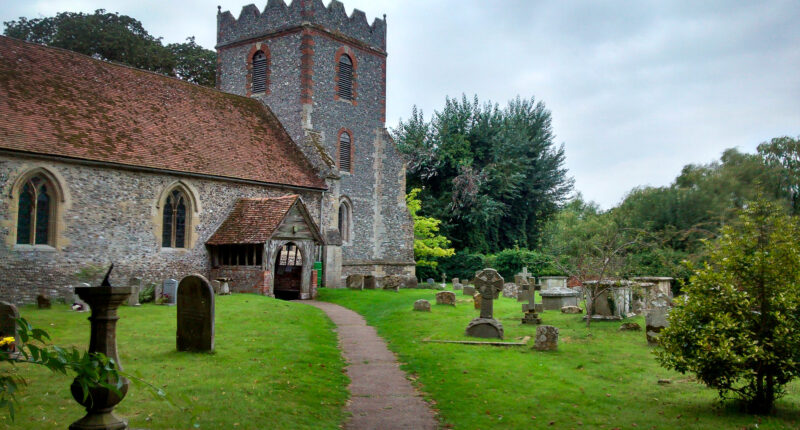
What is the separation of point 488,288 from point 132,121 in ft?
50.0

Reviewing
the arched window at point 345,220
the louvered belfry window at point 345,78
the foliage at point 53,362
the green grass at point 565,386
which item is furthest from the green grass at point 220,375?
the louvered belfry window at point 345,78

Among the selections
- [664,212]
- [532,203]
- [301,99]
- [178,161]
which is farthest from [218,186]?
[532,203]

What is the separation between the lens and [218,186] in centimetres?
2481

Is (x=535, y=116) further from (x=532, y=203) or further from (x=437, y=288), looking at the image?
(x=437, y=288)

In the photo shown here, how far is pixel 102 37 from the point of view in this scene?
114 feet

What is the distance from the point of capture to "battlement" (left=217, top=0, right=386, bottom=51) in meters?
30.5

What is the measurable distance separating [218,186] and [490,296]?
44.5ft

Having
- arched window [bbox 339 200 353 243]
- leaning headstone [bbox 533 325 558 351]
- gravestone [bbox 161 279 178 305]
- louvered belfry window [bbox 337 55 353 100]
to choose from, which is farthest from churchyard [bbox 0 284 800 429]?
louvered belfry window [bbox 337 55 353 100]

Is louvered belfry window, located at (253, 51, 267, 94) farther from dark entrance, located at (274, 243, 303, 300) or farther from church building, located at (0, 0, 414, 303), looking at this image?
dark entrance, located at (274, 243, 303, 300)

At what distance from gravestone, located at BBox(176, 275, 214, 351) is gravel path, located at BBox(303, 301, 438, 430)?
2.63 metres

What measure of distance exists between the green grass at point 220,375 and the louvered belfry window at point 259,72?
→ 16913 mm

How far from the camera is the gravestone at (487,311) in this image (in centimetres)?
1484

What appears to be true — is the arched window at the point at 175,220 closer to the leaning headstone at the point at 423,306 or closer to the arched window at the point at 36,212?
the arched window at the point at 36,212

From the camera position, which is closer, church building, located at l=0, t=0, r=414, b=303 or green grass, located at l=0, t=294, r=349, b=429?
green grass, located at l=0, t=294, r=349, b=429
